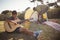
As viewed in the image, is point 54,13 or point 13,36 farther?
point 54,13

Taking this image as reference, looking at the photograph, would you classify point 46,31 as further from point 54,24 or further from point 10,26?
point 10,26

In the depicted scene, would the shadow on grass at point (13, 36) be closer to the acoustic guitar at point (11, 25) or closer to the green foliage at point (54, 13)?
the acoustic guitar at point (11, 25)


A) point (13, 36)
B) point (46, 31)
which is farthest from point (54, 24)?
point (13, 36)

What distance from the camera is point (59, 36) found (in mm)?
1768

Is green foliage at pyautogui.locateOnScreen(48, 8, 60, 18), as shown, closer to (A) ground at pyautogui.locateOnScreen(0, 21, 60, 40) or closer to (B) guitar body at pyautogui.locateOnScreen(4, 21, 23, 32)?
(A) ground at pyautogui.locateOnScreen(0, 21, 60, 40)

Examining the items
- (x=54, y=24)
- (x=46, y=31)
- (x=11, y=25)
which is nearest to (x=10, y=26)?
(x=11, y=25)

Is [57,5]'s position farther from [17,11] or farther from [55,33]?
[17,11]

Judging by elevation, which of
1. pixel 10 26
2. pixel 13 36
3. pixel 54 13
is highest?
pixel 54 13

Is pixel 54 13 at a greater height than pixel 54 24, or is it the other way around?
pixel 54 13

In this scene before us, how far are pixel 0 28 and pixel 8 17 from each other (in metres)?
0.18

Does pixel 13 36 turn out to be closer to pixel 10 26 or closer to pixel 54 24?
pixel 10 26

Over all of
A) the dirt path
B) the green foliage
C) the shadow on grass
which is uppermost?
the green foliage

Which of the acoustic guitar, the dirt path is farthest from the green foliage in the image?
the acoustic guitar

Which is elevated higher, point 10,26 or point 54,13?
point 54,13
